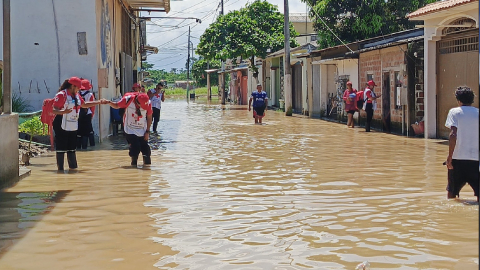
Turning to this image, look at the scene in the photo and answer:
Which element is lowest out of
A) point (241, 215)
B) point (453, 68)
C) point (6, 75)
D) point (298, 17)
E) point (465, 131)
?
point (241, 215)

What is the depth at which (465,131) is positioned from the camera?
7.55m

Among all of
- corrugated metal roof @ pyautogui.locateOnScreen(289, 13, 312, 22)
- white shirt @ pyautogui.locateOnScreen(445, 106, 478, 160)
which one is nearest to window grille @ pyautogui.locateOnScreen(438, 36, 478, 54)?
white shirt @ pyautogui.locateOnScreen(445, 106, 478, 160)

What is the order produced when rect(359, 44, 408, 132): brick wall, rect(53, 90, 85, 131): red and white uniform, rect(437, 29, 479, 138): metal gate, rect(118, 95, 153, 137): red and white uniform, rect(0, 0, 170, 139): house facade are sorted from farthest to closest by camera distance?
rect(359, 44, 408, 132): brick wall, rect(0, 0, 170, 139): house facade, rect(437, 29, 479, 138): metal gate, rect(118, 95, 153, 137): red and white uniform, rect(53, 90, 85, 131): red and white uniform

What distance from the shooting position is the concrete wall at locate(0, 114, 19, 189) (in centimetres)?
915

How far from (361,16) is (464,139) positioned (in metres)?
26.2

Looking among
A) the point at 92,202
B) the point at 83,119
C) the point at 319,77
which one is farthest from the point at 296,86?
the point at 92,202

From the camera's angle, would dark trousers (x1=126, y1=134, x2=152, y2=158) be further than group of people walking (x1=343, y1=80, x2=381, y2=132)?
No

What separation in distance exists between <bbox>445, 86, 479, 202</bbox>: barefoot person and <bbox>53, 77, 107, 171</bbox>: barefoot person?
5887 millimetres

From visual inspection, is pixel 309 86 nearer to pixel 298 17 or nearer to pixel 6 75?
pixel 6 75

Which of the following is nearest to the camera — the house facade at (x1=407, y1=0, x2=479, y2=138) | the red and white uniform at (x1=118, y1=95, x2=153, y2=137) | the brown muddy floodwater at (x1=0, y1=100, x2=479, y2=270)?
the brown muddy floodwater at (x1=0, y1=100, x2=479, y2=270)

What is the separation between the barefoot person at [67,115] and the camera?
10.8 m

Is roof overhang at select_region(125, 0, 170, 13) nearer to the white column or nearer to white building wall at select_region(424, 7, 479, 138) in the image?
white building wall at select_region(424, 7, 479, 138)

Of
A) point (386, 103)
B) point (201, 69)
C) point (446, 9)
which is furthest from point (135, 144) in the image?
point (201, 69)

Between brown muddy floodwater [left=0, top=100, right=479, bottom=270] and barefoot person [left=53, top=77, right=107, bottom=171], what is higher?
barefoot person [left=53, top=77, right=107, bottom=171]
